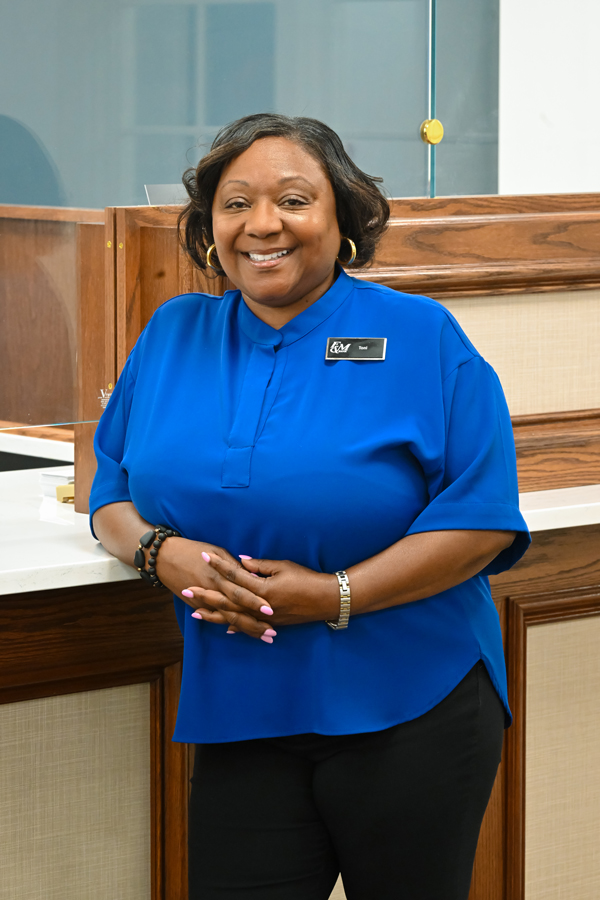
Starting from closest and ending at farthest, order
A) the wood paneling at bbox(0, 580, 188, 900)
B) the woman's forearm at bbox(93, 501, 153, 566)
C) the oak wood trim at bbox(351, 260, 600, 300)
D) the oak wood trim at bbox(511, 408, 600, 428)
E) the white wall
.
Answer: the woman's forearm at bbox(93, 501, 153, 566) → the wood paneling at bbox(0, 580, 188, 900) → the oak wood trim at bbox(351, 260, 600, 300) → the oak wood trim at bbox(511, 408, 600, 428) → the white wall

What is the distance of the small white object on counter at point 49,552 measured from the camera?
1372 millimetres

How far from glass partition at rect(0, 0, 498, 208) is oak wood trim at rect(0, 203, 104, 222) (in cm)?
1

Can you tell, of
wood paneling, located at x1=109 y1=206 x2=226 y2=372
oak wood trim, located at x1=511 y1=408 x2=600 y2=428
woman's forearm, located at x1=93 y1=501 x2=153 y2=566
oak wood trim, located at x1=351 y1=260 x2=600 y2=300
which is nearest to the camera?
woman's forearm, located at x1=93 y1=501 x2=153 y2=566

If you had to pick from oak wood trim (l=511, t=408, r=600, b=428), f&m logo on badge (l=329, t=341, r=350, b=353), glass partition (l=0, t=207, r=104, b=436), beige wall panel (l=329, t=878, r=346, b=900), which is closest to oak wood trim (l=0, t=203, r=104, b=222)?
glass partition (l=0, t=207, r=104, b=436)

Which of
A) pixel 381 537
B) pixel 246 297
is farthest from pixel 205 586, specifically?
pixel 246 297

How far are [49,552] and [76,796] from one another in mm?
389

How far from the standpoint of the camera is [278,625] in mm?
1242

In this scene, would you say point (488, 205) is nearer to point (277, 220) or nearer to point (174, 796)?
point (277, 220)

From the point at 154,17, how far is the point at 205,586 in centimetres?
109

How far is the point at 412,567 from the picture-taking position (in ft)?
3.97

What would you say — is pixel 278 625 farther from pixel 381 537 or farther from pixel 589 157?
pixel 589 157

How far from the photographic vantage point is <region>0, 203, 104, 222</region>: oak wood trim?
1606 millimetres

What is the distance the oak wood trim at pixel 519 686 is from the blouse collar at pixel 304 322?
2.50 feet

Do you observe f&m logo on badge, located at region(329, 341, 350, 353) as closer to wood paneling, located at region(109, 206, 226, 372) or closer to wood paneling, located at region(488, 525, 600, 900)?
wood paneling, located at region(109, 206, 226, 372)
